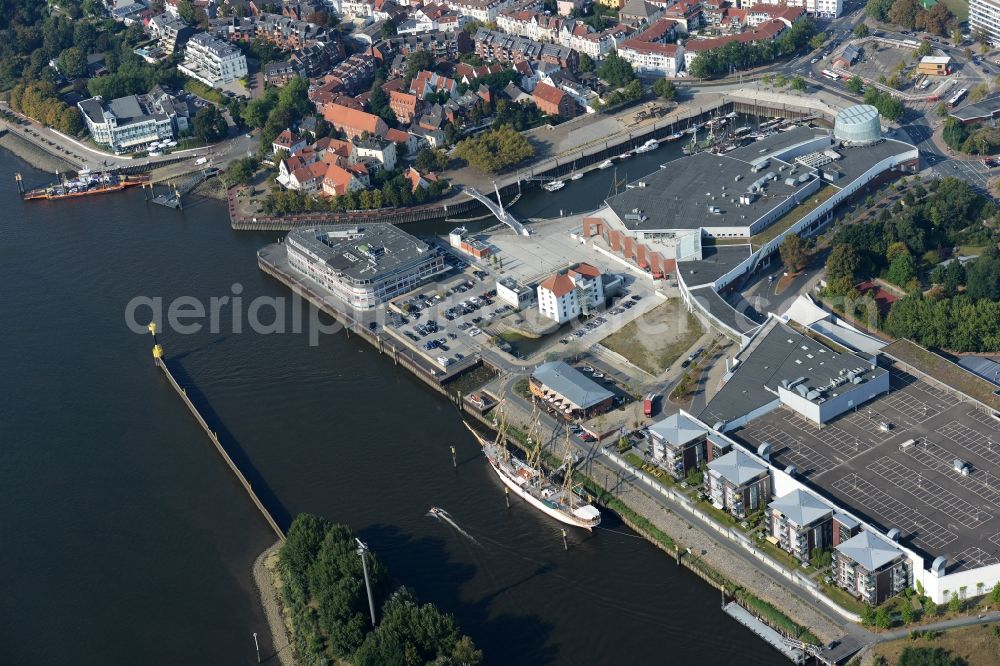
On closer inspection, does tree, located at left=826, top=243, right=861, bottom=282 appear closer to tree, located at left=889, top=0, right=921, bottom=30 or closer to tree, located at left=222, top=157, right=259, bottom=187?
tree, located at left=222, top=157, right=259, bottom=187

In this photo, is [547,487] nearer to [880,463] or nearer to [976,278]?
[880,463]

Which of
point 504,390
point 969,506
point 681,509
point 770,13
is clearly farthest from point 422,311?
point 770,13

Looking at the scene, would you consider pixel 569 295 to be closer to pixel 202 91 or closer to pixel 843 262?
pixel 843 262

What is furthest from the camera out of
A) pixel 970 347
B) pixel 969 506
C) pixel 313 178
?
pixel 313 178

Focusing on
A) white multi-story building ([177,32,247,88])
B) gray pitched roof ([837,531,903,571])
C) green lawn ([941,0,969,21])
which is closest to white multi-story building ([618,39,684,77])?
green lawn ([941,0,969,21])

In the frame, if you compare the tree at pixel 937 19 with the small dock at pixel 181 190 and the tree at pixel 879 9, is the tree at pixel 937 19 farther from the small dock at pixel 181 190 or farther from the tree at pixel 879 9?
the small dock at pixel 181 190

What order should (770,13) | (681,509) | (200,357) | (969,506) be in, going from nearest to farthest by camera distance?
(969,506) → (681,509) → (200,357) → (770,13)

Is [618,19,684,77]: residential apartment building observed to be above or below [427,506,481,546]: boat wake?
above

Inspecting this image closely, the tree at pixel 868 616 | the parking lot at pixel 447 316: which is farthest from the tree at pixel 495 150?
the tree at pixel 868 616
